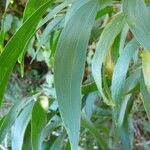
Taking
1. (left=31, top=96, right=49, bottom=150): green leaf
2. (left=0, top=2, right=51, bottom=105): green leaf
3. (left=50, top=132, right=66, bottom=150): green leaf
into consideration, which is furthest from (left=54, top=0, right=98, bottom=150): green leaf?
(left=50, top=132, right=66, bottom=150): green leaf

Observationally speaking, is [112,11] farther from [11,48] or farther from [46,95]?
[11,48]

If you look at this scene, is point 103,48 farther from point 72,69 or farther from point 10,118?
point 10,118

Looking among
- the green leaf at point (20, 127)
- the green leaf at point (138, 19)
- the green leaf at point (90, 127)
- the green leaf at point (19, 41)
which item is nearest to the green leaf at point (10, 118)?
the green leaf at point (20, 127)

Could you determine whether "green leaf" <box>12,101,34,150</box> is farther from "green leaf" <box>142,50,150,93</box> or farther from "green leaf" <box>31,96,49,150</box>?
"green leaf" <box>142,50,150,93</box>

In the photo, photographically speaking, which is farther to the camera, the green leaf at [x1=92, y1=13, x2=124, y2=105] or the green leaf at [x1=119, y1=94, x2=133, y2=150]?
the green leaf at [x1=119, y1=94, x2=133, y2=150]

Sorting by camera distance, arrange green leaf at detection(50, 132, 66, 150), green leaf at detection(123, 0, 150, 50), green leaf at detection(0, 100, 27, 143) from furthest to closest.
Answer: green leaf at detection(50, 132, 66, 150)
green leaf at detection(0, 100, 27, 143)
green leaf at detection(123, 0, 150, 50)

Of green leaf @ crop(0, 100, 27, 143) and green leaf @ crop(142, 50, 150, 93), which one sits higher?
green leaf @ crop(142, 50, 150, 93)

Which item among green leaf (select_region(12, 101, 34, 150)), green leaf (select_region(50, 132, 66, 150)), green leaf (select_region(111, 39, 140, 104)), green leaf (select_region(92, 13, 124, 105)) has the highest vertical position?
green leaf (select_region(92, 13, 124, 105))

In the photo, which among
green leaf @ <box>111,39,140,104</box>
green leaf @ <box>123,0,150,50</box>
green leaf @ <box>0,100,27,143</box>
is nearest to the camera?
green leaf @ <box>123,0,150,50</box>
